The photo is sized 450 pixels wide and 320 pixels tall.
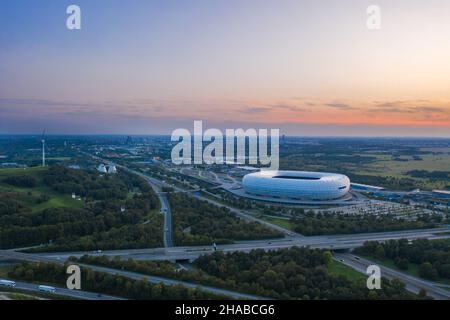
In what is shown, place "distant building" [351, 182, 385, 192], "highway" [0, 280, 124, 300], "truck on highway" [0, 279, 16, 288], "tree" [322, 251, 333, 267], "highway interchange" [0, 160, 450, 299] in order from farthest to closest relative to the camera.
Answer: "distant building" [351, 182, 385, 192]
"tree" [322, 251, 333, 267]
"highway interchange" [0, 160, 450, 299]
"truck on highway" [0, 279, 16, 288]
"highway" [0, 280, 124, 300]

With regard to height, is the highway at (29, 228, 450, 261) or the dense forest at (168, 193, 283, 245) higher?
the dense forest at (168, 193, 283, 245)

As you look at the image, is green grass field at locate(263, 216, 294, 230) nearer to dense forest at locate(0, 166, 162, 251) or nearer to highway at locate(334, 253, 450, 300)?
highway at locate(334, 253, 450, 300)

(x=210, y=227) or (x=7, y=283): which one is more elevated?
(x=210, y=227)

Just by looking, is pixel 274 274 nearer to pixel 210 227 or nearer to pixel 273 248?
pixel 273 248

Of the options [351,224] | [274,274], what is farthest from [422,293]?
[351,224]

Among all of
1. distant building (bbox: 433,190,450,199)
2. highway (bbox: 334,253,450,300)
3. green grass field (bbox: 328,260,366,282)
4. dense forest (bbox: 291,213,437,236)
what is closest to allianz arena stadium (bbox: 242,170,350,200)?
dense forest (bbox: 291,213,437,236)

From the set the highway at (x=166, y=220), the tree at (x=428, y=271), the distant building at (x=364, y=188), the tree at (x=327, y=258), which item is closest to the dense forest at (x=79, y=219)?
the highway at (x=166, y=220)

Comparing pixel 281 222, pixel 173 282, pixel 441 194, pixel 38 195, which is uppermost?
pixel 38 195
